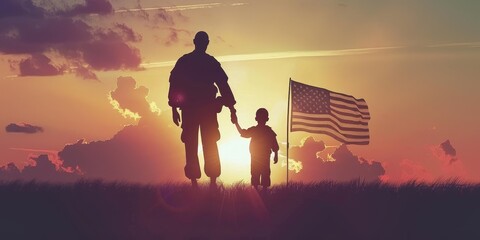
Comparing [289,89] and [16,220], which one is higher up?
[289,89]

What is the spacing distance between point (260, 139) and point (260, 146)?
0.56 ft

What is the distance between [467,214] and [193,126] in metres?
5.74

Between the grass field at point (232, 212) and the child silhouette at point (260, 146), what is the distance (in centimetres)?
234

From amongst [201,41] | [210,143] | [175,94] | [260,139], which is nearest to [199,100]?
[175,94]

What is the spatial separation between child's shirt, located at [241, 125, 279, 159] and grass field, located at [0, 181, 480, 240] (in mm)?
2490

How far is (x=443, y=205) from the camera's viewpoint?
50.6 feet

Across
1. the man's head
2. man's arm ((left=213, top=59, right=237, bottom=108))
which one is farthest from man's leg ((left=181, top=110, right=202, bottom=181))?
the man's head

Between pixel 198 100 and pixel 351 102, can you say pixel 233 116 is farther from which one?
pixel 351 102

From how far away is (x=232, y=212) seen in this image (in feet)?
47.0

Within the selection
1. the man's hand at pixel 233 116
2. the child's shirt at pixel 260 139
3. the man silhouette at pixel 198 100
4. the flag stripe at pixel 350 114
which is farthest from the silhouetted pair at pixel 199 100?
the flag stripe at pixel 350 114

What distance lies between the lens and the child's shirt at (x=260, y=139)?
1983 centimetres

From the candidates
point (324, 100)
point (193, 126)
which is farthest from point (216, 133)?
point (324, 100)

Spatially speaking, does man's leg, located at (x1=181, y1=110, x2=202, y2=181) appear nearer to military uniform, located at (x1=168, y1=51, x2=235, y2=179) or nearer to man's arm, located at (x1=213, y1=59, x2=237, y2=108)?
military uniform, located at (x1=168, y1=51, x2=235, y2=179)

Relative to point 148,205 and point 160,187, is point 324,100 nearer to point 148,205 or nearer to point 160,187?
point 160,187
